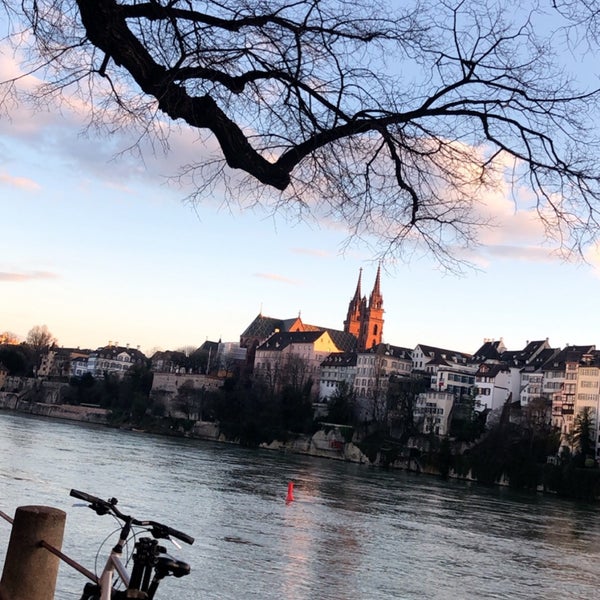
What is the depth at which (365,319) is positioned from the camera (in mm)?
121438

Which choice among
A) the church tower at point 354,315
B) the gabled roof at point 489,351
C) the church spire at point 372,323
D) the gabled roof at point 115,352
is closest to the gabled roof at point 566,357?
the gabled roof at point 489,351

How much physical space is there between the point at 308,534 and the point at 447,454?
161 feet

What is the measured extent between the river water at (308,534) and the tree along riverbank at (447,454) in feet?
73.1

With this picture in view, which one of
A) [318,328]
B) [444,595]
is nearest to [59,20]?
[444,595]

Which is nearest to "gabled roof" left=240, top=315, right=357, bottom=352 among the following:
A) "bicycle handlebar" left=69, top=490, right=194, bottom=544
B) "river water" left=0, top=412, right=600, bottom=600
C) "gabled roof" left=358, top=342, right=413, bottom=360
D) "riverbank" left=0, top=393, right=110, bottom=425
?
"gabled roof" left=358, top=342, right=413, bottom=360

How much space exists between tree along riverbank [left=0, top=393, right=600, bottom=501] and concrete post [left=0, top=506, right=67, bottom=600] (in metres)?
57.5

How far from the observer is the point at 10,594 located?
3.28m

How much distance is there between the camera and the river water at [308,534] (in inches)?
534

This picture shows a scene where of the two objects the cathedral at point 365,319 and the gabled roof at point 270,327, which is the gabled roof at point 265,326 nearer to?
the gabled roof at point 270,327

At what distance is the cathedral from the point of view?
4667 inches

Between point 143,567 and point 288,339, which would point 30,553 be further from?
point 288,339

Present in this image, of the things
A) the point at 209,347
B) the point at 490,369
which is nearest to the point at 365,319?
the point at 209,347

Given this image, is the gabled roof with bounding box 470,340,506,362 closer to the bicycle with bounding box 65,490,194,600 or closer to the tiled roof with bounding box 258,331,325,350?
the tiled roof with bounding box 258,331,325,350

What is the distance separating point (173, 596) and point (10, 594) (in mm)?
8419
